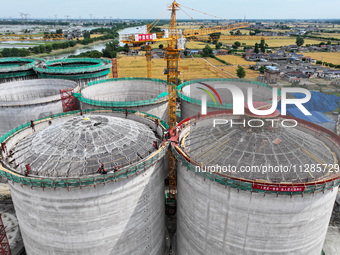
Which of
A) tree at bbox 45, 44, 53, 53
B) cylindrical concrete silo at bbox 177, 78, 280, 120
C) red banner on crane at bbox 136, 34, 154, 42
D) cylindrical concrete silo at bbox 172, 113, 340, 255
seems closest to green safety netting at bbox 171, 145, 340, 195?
cylindrical concrete silo at bbox 172, 113, 340, 255

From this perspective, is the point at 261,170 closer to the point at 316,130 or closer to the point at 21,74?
the point at 316,130

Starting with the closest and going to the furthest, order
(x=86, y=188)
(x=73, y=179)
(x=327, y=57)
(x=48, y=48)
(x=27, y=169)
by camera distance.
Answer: (x=73, y=179)
(x=86, y=188)
(x=27, y=169)
(x=327, y=57)
(x=48, y=48)

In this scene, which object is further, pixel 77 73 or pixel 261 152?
pixel 77 73

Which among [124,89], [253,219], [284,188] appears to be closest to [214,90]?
[124,89]

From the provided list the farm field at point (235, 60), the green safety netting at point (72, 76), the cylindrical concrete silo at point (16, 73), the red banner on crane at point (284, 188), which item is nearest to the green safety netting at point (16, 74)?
the cylindrical concrete silo at point (16, 73)

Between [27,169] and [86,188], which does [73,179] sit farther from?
[27,169]

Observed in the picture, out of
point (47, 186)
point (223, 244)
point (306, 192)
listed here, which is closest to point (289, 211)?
point (306, 192)
